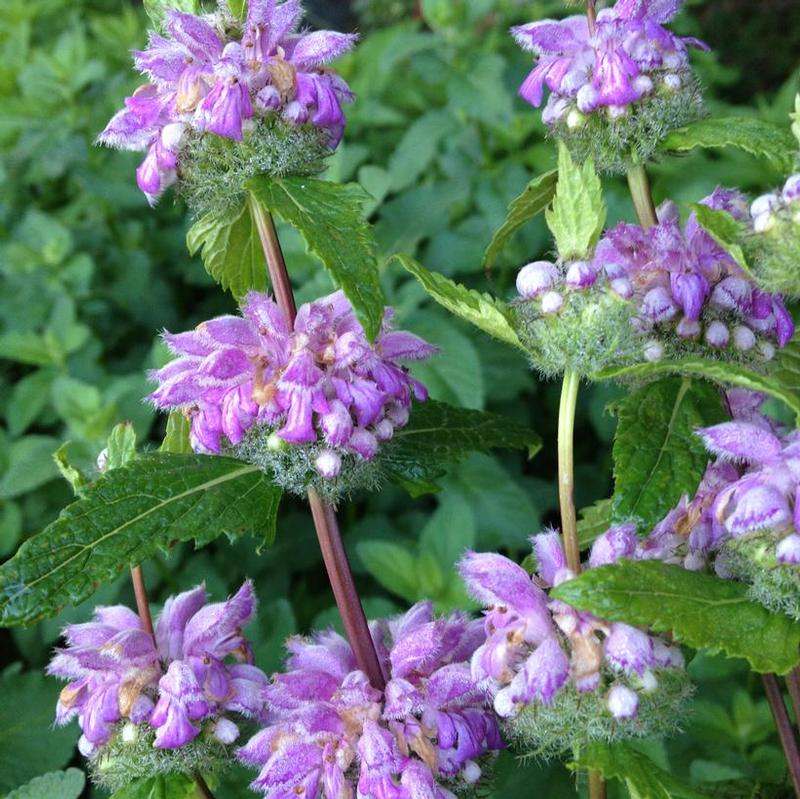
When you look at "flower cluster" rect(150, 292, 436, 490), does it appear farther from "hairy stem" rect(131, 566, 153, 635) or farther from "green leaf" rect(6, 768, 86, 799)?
"green leaf" rect(6, 768, 86, 799)

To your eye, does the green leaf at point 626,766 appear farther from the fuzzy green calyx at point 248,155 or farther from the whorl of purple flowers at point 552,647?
the fuzzy green calyx at point 248,155

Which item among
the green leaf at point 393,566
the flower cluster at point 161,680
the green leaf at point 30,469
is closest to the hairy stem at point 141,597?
the flower cluster at point 161,680

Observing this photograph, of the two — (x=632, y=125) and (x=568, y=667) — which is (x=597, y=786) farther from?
(x=632, y=125)

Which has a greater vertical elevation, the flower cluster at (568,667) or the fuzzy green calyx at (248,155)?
the fuzzy green calyx at (248,155)

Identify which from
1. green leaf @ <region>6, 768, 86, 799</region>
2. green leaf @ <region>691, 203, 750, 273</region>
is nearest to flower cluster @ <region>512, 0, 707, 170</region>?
green leaf @ <region>691, 203, 750, 273</region>

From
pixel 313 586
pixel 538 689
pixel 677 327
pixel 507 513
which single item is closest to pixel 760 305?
pixel 677 327

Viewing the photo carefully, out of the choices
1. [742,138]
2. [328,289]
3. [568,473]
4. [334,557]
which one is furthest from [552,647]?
[328,289]
